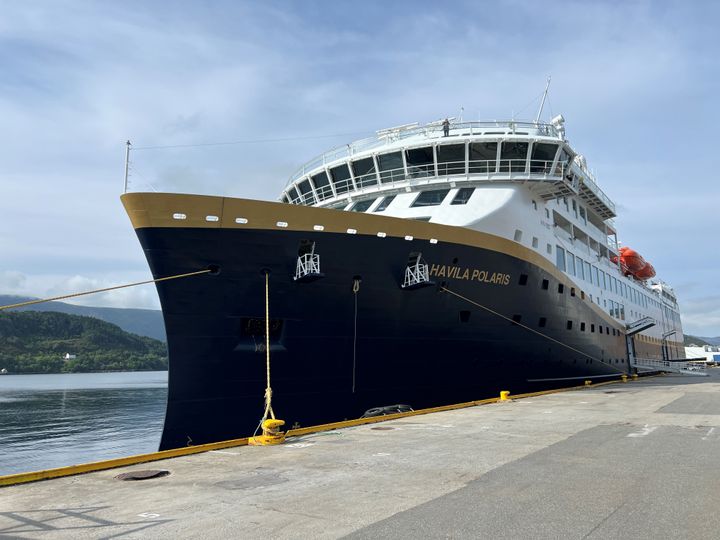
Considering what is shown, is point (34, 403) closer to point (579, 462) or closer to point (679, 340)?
point (579, 462)

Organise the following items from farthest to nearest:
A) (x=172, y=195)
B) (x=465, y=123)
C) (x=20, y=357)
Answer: (x=20, y=357), (x=465, y=123), (x=172, y=195)

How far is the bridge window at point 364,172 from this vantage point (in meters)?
19.0

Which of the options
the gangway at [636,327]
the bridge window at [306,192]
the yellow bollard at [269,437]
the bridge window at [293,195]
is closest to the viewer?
the yellow bollard at [269,437]

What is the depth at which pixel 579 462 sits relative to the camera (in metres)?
7.26

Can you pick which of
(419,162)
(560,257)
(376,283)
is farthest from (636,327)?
(376,283)

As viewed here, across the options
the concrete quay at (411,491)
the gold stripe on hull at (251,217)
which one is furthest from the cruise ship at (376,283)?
the concrete quay at (411,491)

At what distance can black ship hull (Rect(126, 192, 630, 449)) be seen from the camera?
38.0 feet

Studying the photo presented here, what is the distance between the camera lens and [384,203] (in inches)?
724

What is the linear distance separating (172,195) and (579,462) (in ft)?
30.0

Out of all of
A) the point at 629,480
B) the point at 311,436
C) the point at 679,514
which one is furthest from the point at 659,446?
the point at 311,436

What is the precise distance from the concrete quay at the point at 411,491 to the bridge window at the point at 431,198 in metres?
9.42

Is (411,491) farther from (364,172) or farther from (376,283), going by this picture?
(364,172)

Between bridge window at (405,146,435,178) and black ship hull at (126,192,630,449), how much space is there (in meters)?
4.30

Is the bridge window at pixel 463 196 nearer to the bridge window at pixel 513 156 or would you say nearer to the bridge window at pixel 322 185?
the bridge window at pixel 513 156
